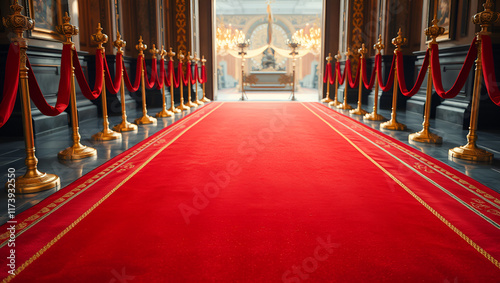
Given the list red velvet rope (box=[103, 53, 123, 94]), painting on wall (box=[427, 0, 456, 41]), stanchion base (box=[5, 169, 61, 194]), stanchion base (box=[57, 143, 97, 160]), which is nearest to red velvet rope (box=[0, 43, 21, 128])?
stanchion base (box=[5, 169, 61, 194])

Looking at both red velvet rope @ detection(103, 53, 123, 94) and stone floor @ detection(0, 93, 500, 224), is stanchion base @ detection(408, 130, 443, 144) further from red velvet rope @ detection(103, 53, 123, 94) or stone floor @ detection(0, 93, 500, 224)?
red velvet rope @ detection(103, 53, 123, 94)

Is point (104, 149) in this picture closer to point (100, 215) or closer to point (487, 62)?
point (100, 215)

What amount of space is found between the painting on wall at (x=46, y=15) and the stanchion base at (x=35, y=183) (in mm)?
3063

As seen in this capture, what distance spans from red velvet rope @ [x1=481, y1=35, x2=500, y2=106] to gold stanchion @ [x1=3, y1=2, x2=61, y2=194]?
11.4ft

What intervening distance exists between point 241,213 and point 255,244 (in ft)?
1.27

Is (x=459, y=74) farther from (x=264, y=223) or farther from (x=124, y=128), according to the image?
(x=124, y=128)

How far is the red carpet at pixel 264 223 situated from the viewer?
154 cm

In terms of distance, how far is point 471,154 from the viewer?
3406 millimetres

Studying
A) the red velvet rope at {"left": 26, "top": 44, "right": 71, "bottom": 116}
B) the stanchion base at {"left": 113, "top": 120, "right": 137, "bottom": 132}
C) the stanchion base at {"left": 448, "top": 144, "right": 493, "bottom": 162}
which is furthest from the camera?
the stanchion base at {"left": 113, "top": 120, "right": 137, "bottom": 132}

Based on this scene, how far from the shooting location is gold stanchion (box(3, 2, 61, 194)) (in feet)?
8.25

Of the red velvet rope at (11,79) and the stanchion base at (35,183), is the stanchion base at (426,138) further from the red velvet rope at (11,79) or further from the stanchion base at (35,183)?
the red velvet rope at (11,79)

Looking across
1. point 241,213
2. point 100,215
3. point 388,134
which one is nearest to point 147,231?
point 100,215

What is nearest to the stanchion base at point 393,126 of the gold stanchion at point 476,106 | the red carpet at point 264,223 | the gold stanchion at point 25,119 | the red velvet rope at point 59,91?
the gold stanchion at point 476,106

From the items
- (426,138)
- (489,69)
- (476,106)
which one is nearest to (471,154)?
(476,106)
